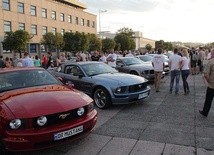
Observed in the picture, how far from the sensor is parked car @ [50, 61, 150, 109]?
805 cm

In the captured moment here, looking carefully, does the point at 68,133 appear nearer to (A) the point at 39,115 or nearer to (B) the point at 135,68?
(A) the point at 39,115

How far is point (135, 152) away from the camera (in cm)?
495

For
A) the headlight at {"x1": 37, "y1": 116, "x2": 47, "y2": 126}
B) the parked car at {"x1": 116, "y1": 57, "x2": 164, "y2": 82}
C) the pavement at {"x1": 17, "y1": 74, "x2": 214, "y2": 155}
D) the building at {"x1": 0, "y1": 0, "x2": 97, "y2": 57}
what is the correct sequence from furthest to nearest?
the building at {"x1": 0, "y1": 0, "x2": 97, "y2": 57} < the parked car at {"x1": 116, "y1": 57, "x2": 164, "y2": 82} < the pavement at {"x1": 17, "y1": 74, "x2": 214, "y2": 155} < the headlight at {"x1": 37, "y1": 116, "x2": 47, "y2": 126}

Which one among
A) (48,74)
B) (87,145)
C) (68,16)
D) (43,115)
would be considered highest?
(68,16)

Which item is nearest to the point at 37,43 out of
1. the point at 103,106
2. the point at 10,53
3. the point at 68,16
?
the point at 10,53

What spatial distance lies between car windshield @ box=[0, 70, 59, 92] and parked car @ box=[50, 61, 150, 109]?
2090 millimetres

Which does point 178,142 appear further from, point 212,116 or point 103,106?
point 103,106

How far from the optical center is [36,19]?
50188 millimetres

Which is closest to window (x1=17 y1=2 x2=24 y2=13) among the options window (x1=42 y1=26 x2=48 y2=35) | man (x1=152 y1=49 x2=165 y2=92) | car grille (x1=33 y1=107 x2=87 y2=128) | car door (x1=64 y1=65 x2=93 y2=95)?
window (x1=42 y1=26 x2=48 y2=35)

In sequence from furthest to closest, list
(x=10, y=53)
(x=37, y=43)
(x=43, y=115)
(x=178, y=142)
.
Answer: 1. (x=37, y=43)
2. (x=10, y=53)
3. (x=178, y=142)
4. (x=43, y=115)

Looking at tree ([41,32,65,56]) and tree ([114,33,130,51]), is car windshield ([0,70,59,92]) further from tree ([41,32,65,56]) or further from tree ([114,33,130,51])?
tree ([114,33,130,51])

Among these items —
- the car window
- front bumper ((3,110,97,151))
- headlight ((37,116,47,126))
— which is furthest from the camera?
the car window

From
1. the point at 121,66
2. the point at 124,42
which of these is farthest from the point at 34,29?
the point at 121,66

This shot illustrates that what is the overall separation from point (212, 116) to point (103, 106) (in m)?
3.06
